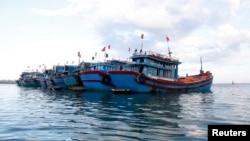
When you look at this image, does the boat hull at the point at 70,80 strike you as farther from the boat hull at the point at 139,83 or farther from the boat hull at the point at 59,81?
the boat hull at the point at 139,83

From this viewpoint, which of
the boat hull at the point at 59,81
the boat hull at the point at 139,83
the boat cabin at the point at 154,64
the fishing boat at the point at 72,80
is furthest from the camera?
the boat hull at the point at 59,81

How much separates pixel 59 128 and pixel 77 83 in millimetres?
39552

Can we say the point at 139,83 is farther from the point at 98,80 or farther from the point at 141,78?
the point at 98,80

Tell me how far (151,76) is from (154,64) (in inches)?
85.9

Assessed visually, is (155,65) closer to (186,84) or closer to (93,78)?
(186,84)

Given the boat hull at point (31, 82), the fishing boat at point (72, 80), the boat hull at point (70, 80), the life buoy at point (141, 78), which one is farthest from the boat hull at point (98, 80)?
the boat hull at point (31, 82)

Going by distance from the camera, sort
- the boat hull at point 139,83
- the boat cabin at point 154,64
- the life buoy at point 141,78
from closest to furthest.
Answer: the boat hull at point 139,83
the life buoy at point 141,78
the boat cabin at point 154,64

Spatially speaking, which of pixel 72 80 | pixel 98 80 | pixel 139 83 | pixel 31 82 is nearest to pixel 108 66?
pixel 98 80

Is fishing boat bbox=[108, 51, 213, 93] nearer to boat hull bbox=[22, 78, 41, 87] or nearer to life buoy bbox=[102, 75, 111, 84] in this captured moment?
life buoy bbox=[102, 75, 111, 84]

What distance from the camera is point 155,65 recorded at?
41469 millimetres

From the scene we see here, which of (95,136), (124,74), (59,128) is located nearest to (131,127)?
(95,136)

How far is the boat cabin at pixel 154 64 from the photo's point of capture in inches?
1598

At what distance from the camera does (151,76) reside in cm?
4078

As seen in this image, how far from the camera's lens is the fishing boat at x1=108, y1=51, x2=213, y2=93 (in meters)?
36.9
